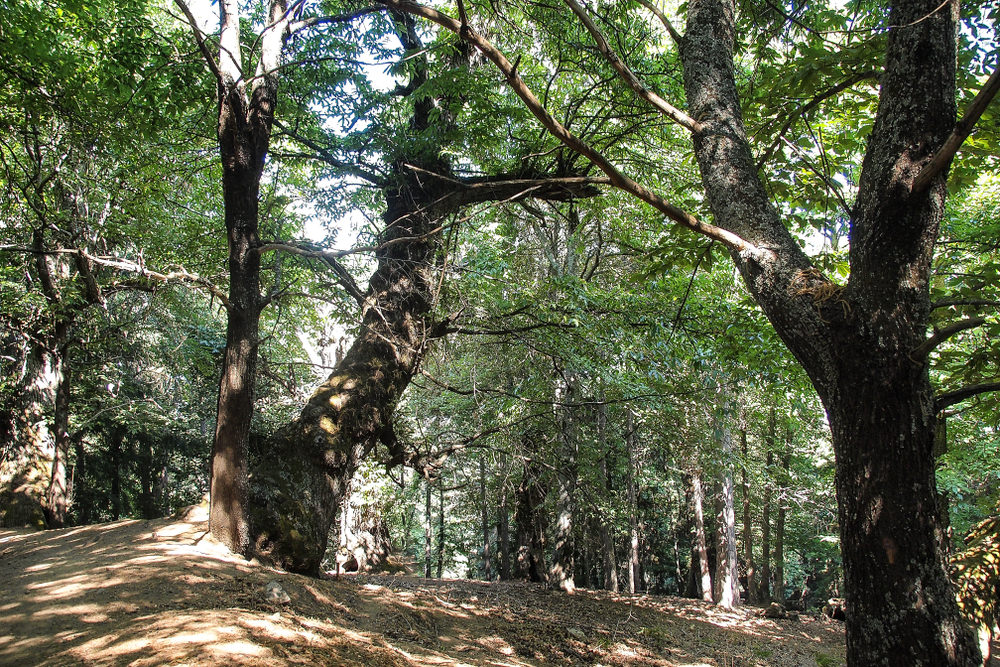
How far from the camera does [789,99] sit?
184 inches

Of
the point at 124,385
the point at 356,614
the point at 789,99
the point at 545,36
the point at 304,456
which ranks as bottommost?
the point at 356,614

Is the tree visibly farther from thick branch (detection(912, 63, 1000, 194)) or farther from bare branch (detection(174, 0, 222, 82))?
bare branch (detection(174, 0, 222, 82))

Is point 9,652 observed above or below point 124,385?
below

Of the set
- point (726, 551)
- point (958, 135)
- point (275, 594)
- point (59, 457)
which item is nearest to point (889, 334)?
point (958, 135)

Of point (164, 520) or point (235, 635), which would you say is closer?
point (235, 635)

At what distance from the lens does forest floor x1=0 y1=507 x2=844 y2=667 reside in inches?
115

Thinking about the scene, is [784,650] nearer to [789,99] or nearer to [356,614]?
[356,614]

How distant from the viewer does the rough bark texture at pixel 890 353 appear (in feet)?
7.61

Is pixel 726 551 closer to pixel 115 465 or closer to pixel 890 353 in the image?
pixel 890 353

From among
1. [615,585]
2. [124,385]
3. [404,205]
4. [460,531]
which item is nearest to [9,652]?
[404,205]

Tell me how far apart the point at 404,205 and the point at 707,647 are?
332 inches

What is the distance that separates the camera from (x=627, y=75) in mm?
3264

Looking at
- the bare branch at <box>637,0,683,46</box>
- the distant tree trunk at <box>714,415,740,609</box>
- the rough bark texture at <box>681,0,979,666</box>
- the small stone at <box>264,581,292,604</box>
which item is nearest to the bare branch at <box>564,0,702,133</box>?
the bare branch at <box>637,0,683,46</box>

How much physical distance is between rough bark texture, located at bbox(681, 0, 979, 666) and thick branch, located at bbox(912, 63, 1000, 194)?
82 mm
